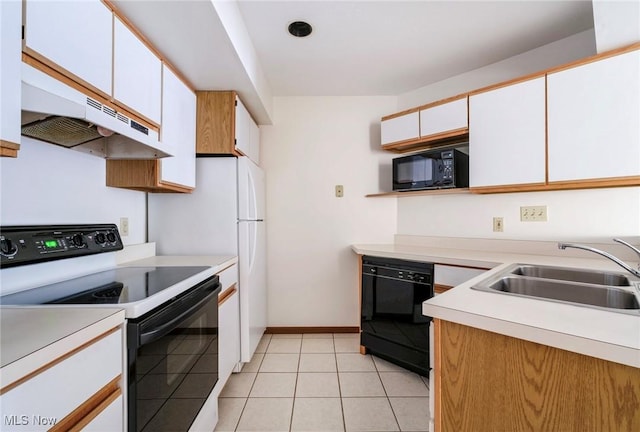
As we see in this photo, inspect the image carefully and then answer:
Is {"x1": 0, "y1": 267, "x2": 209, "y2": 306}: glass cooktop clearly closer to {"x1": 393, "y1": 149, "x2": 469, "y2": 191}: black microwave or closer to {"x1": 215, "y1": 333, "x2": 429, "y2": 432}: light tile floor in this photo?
{"x1": 215, "y1": 333, "x2": 429, "y2": 432}: light tile floor

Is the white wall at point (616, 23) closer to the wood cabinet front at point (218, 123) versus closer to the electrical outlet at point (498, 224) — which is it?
the electrical outlet at point (498, 224)

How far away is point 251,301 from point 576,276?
198 cm

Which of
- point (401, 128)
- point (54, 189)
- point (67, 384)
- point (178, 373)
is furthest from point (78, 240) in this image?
point (401, 128)

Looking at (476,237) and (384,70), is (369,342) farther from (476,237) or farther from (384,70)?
(384,70)

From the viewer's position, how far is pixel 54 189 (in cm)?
121

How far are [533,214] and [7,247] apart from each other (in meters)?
2.89

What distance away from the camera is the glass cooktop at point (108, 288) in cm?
90

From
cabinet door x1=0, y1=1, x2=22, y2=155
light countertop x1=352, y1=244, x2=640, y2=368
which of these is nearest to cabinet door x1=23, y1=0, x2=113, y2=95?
cabinet door x1=0, y1=1, x2=22, y2=155

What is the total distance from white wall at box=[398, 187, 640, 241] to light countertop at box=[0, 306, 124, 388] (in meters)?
2.41

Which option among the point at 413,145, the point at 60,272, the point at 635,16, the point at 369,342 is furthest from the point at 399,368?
the point at 635,16

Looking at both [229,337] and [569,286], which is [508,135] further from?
[229,337]

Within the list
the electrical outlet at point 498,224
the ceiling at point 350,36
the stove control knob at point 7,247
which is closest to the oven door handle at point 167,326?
the stove control knob at point 7,247

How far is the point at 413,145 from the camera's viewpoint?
247 cm

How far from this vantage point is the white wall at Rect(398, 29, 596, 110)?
190cm
